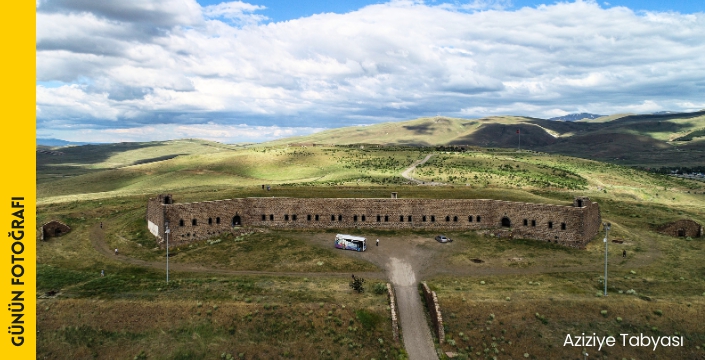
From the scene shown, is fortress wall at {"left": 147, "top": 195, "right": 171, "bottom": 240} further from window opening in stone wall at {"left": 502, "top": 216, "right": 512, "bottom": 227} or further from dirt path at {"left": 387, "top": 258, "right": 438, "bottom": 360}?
window opening in stone wall at {"left": 502, "top": 216, "right": 512, "bottom": 227}

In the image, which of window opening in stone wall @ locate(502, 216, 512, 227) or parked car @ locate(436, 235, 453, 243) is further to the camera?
window opening in stone wall @ locate(502, 216, 512, 227)

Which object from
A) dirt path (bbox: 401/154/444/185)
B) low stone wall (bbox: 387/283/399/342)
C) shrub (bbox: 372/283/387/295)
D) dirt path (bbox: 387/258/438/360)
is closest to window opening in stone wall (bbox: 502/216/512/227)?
dirt path (bbox: 387/258/438/360)

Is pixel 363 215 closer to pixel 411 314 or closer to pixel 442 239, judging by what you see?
pixel 442 239

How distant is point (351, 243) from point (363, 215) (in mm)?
9294

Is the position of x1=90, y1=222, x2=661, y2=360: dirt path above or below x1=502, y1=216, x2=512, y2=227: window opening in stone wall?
below

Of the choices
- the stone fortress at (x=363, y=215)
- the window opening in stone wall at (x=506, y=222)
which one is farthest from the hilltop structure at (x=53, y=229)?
the window opening in stone wall at (x=506, y=222)

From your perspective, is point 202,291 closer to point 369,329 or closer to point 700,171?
point 369,329

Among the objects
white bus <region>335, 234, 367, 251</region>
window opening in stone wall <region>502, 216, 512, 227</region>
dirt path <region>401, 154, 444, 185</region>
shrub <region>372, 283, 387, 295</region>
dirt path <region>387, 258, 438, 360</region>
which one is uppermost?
dirt path <region>401, 154, 444, 185</region>

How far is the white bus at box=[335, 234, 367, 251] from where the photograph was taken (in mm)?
55312

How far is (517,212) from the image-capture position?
61.1m

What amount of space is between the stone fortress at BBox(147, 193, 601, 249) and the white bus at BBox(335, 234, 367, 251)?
6.71m

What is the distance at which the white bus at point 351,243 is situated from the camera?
55.3 meters
